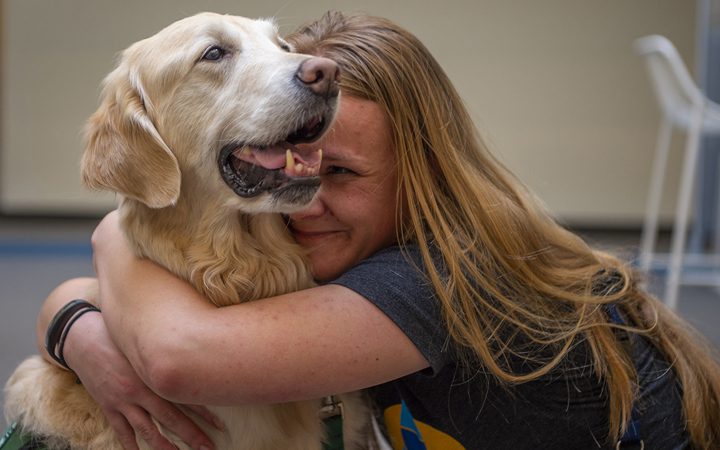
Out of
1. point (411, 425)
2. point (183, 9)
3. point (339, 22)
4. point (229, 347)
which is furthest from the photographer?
point (183, 9)

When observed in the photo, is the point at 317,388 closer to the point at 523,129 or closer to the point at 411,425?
the point at 411,425

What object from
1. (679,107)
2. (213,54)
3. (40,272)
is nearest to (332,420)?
(213,54)

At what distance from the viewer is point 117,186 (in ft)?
3.97

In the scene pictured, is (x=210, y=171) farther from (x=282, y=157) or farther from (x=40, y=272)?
(x=40, y=272)

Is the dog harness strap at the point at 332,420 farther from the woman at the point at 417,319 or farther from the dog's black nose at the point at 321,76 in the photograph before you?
the dog's black nose at the point at 321,76

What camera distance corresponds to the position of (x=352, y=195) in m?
1.30

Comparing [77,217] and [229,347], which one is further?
[77,217]

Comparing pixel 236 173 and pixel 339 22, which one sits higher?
pixel 339 22

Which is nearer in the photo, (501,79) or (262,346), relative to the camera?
(262,346)

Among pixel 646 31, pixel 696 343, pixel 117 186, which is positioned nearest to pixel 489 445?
pixel 696 343

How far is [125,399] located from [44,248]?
4806mm

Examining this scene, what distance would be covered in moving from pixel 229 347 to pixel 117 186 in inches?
17.3

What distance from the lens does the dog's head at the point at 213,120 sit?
121 centimetres

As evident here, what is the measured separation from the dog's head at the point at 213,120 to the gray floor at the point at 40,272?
3.28ft
